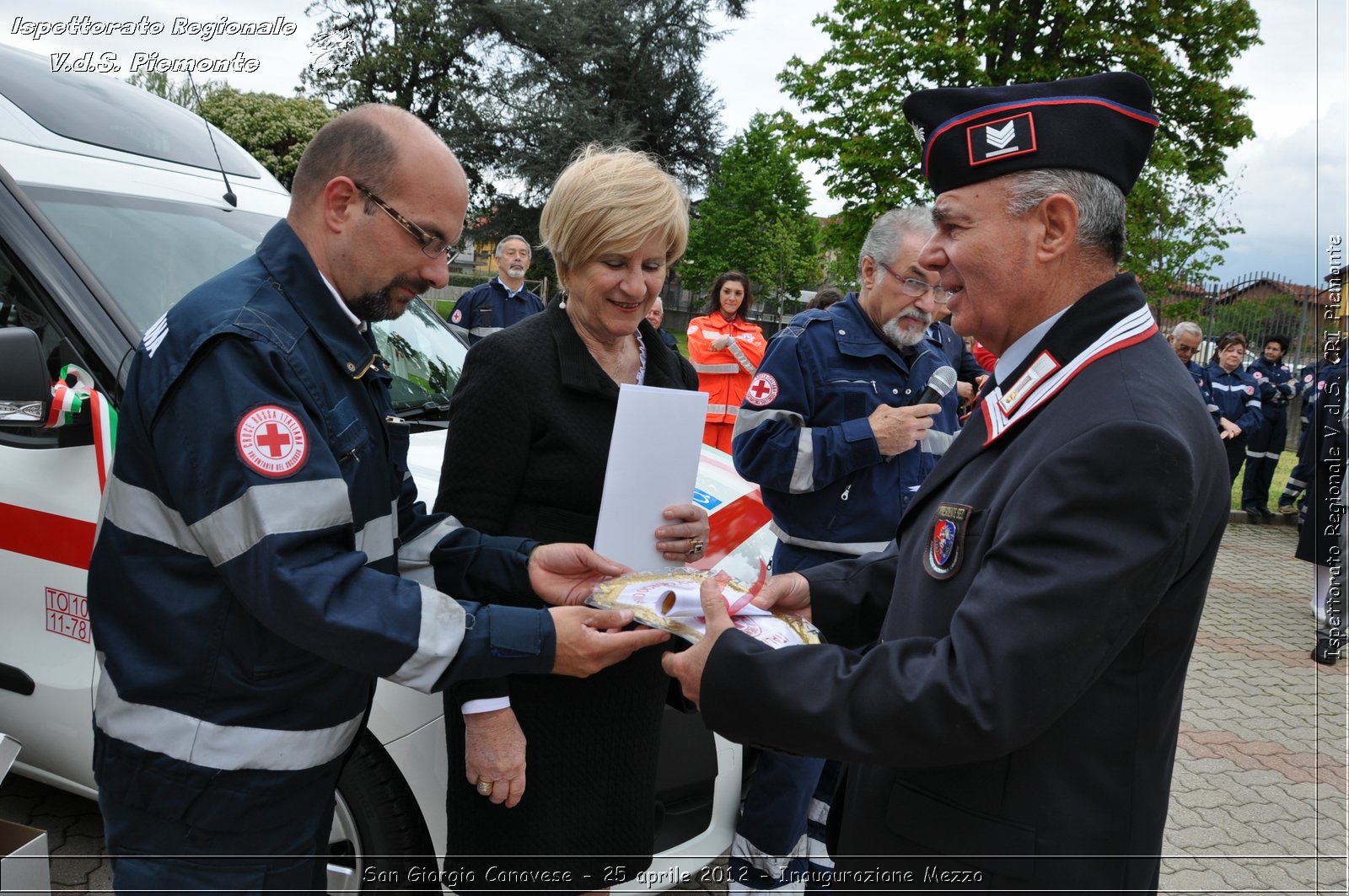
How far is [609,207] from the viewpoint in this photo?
6.98 feet

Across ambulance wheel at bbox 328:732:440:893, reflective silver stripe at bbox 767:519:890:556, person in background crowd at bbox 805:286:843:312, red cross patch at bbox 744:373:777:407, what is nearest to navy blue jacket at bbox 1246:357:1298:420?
person in background crowd at bbox 805:286:843:312

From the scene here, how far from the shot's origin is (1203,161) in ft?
57.3

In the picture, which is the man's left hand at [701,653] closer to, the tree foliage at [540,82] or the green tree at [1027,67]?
the green tree at [1027,67]

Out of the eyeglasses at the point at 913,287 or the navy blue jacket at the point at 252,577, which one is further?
the eyeglasses at the point at 913,287

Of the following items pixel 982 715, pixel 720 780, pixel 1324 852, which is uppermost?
pixel 982 715

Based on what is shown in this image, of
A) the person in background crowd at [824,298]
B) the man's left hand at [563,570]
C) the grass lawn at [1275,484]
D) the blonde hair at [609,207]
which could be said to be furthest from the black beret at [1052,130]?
the grass lawn at [1275,484]

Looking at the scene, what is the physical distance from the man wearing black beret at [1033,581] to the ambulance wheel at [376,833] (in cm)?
118

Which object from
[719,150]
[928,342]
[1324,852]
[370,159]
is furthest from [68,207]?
[719,150]

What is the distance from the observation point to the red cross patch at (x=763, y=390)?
10.6 ft

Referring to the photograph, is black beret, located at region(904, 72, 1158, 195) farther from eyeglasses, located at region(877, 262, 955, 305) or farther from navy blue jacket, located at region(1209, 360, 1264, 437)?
navy blue jacket, located at region(1209, 360, 1264, 437)

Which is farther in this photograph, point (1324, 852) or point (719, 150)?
point (719, 150)

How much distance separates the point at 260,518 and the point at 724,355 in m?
6.51

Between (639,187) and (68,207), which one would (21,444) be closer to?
(68,207)

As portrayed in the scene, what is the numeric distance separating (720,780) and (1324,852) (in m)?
2.93
